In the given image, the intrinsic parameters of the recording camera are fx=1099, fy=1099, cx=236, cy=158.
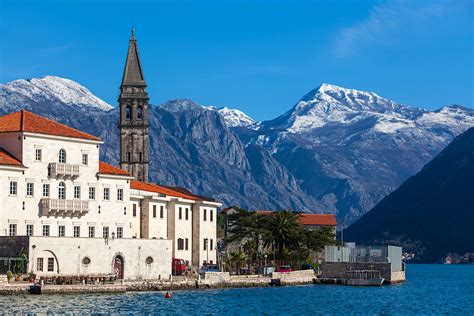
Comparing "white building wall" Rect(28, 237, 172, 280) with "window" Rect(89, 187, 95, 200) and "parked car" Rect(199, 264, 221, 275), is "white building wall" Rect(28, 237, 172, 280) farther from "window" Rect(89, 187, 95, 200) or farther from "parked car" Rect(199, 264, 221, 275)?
"parked car" Rect(199, 264, 221, 275)

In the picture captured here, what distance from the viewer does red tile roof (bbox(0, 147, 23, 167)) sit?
98.4 meters

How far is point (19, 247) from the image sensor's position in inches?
3716

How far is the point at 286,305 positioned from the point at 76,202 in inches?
934

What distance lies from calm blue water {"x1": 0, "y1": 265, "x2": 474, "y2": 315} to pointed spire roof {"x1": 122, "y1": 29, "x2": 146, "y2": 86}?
202 feet

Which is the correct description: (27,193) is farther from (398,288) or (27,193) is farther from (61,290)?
(398,288)

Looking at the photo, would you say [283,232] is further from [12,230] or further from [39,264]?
[39,264]

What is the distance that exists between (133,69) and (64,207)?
240 ft

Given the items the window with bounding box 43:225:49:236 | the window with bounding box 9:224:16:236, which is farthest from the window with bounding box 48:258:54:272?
the window with bounding box 43:225:49:236

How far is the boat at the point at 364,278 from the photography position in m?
132

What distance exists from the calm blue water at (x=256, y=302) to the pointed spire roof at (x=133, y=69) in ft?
202

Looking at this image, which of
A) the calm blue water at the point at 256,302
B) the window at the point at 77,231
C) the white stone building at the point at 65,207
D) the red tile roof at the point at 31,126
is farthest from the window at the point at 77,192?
the calm blue water at the point at 256,302

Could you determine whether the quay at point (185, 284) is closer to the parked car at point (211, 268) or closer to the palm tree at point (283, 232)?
the parked car at point (211, 268)

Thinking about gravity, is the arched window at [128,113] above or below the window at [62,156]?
above

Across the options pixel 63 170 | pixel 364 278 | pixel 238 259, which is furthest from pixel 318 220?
pixel 63 170
